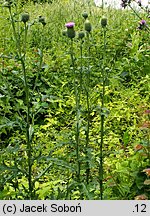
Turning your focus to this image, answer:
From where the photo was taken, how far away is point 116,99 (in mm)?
4223

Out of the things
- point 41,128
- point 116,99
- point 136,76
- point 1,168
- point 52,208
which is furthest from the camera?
point 136,76

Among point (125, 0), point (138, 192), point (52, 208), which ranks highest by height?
point (125, 0)

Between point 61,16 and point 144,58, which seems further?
point 61,16

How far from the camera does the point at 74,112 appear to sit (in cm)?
414

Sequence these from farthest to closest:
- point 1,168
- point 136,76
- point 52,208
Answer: point 136,76 < point 1,168 < point 52,208

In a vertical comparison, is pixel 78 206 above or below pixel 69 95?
above

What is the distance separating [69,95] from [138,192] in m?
2.00

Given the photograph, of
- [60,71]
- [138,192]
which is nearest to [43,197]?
[138,192]

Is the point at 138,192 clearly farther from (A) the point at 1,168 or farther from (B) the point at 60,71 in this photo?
(B) the point at 60,71

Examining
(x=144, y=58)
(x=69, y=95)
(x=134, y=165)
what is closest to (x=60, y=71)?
(x=69, y=95)

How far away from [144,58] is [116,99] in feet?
2.50

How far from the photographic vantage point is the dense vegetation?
214 cm

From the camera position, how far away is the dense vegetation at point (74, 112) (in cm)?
214

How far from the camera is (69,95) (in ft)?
14.1
